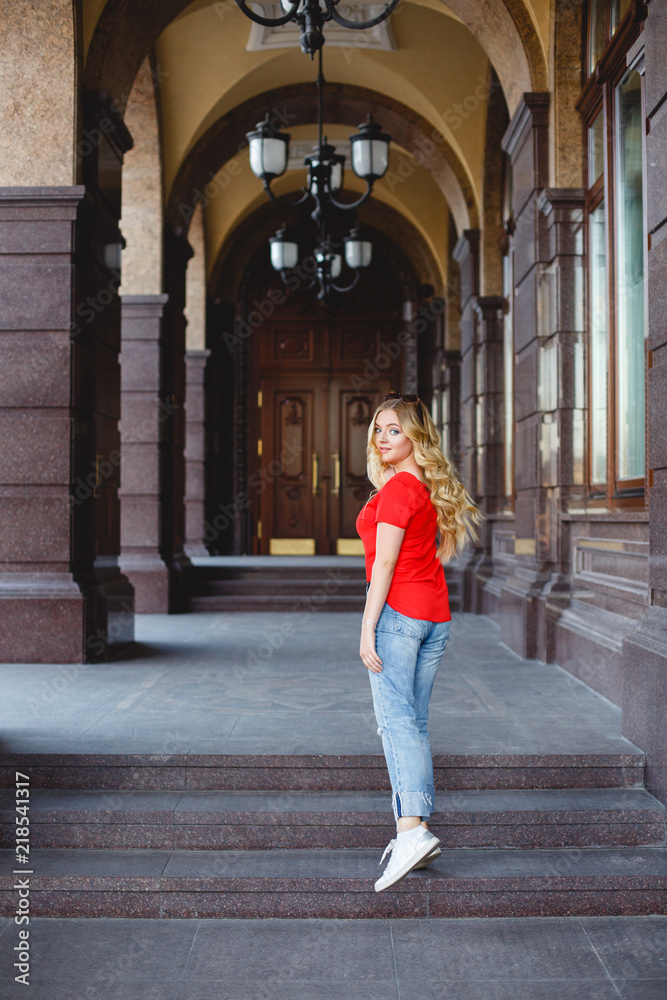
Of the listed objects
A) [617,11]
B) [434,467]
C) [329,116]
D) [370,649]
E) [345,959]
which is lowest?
[345,959]

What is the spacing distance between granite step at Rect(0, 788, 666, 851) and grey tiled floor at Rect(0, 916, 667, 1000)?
0.36 meters

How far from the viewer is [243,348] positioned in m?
13.2

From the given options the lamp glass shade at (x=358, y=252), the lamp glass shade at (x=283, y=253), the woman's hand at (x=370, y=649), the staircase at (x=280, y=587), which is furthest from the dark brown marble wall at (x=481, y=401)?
the woman's hand at (x=370, y=649)

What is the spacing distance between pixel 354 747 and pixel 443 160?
23.7 ft

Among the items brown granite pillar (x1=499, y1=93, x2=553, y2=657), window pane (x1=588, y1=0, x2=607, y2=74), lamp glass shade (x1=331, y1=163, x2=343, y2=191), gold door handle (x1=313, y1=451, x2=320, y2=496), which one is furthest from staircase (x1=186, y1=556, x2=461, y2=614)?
window pane (x1=588, y1=0, x2=607, y2=74)

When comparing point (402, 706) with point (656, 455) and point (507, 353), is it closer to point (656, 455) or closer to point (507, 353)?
point (656, 455)

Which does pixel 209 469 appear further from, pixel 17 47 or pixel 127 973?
pixel 127 973

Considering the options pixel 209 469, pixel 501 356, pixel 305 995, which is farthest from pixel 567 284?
pixel 209 469

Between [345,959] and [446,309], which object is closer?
[345,959]

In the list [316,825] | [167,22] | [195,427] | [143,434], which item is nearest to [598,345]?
[316,825]

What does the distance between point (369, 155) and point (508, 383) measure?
2842mm

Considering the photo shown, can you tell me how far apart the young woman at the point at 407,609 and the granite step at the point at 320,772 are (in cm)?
62

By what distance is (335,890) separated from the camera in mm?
2959

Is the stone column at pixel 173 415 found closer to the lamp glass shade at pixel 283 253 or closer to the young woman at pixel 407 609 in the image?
the lamp glass shade at pixel 283 253
